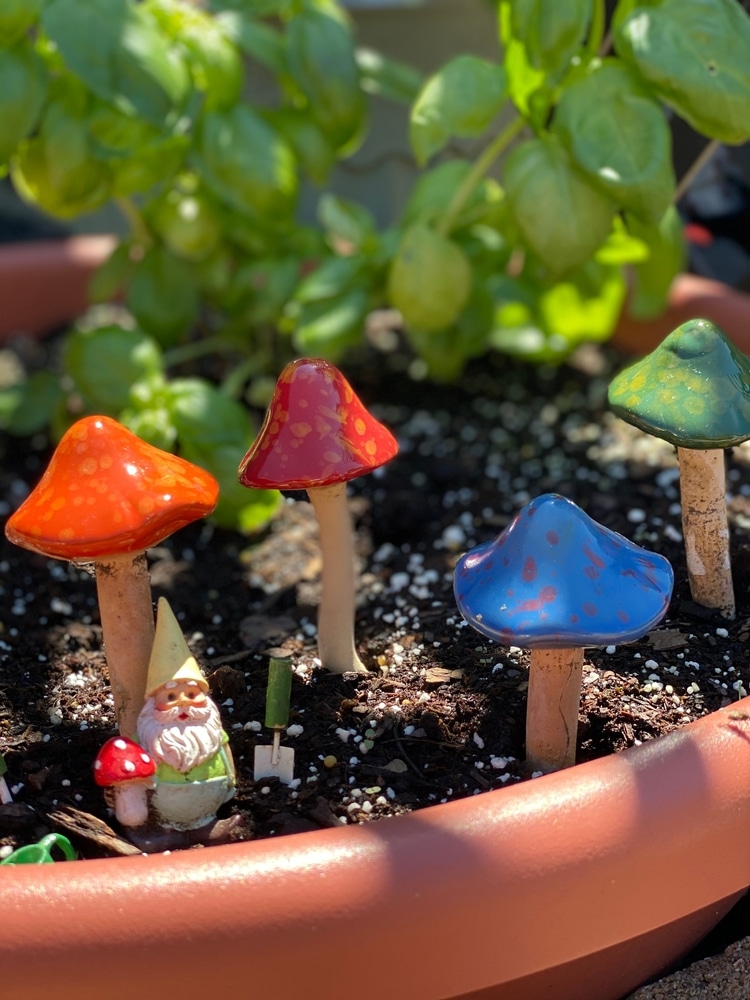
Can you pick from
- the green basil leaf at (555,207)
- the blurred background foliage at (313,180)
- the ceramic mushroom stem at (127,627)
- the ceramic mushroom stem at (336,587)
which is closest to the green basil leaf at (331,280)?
the blurred background foliage at (313,180)

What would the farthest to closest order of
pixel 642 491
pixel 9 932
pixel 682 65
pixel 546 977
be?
pixel 642 491 < pixel 682 65 < pixel 546 977 < pixel 9 932

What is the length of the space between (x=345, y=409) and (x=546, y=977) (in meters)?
0.43

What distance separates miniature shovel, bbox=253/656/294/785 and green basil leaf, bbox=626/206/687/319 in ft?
2.31

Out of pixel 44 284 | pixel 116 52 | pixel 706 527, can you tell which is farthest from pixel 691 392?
pixel 44 284

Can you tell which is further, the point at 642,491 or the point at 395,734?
the point at 642,491

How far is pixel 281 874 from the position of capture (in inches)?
29.7

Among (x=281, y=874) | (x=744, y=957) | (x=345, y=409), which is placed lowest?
(x=744, y=957)

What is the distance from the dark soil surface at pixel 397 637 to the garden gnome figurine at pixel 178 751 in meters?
0.04

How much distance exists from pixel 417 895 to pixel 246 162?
931 mm

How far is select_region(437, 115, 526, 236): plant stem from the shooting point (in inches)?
53.8

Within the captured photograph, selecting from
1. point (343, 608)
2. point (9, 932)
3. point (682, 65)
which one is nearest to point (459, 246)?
point (682, 65)

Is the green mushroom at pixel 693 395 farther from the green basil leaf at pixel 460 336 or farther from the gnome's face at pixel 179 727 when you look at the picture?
the green basil leaf at pixel 460 336

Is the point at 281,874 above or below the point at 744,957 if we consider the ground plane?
above

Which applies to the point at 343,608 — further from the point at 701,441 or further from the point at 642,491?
the point at 642,491
